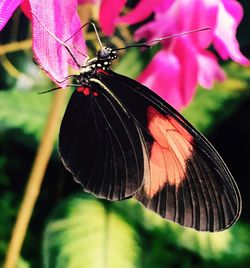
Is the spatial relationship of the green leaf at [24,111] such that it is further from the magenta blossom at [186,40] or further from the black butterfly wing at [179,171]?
the black butterfly wing at [179,171]

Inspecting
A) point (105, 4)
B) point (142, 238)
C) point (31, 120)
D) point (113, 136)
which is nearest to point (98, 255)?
point (142, 238)

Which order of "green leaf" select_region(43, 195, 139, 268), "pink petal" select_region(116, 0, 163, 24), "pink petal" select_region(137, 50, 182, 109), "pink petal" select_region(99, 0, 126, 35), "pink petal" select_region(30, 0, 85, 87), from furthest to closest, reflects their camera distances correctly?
1. "green leaf" select_region(43, 195, 139, 268)
2. "pink petal" select_region(137, 50, 182, 109)
3. "pink petal" select_region(116, 0, 163, 24)
4. "pink petal" select_region(99, 0, 126, 35)
5. "pink petal" select_region(30, 0, 85, 87)

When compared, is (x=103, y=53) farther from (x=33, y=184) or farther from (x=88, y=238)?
(x=88, y=238)

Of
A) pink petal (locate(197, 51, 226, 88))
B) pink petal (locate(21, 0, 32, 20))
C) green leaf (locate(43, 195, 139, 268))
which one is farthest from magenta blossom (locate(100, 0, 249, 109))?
green leaf (locate(43, 195, 139, 268))

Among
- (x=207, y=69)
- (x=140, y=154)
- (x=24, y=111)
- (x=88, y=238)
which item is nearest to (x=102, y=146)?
(x=140, y=154)

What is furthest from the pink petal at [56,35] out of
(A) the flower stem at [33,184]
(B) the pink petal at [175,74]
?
Answer: (A) the flower stem at [33,184]

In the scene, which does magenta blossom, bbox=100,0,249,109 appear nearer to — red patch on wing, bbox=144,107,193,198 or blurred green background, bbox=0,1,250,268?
red patch on wing, bbox=144,107,193,198
